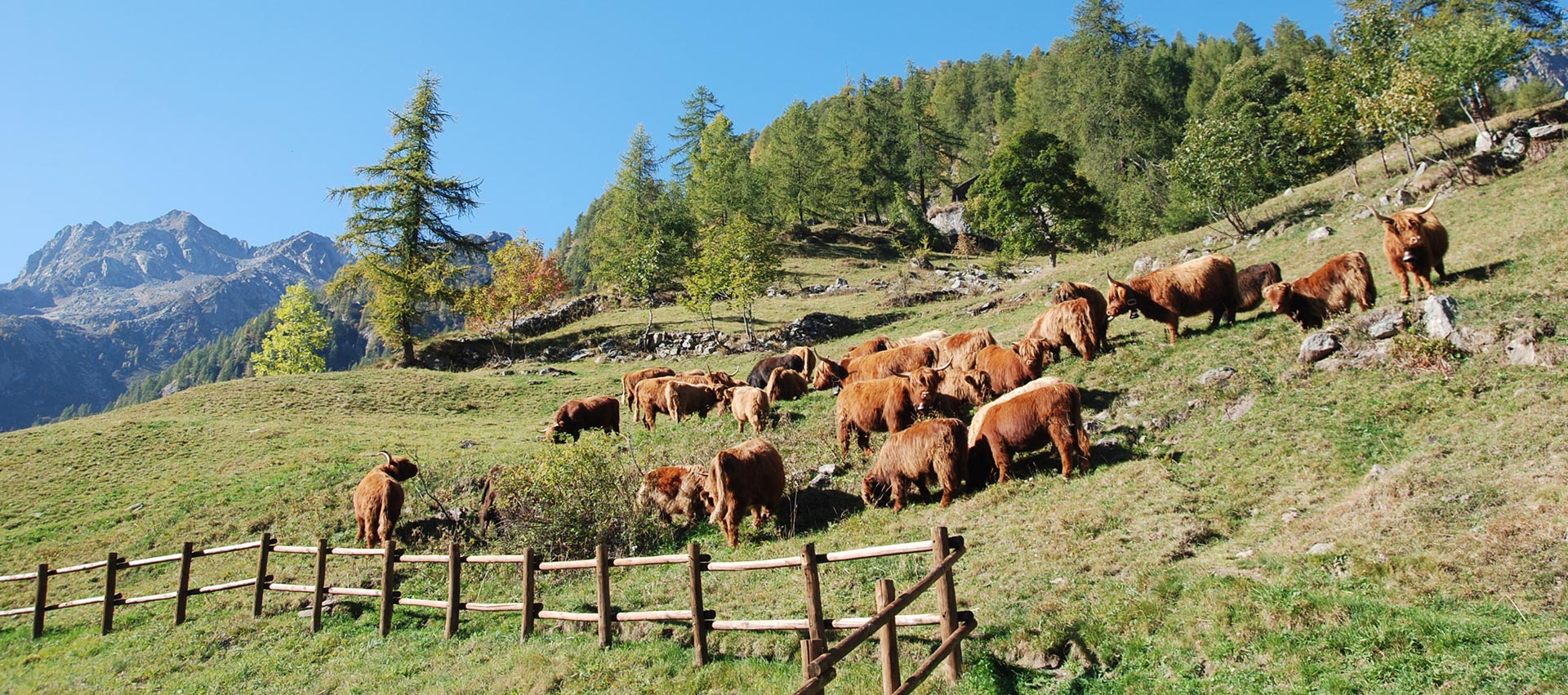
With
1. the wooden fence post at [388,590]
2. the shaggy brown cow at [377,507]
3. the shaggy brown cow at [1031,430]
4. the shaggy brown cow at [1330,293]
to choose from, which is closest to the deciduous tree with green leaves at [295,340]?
the shaggy brown cow at [377,507]

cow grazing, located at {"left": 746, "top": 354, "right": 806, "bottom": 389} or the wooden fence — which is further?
cow grazing, located at {"left": 746, "top": 354, "right": 806, "bottom": 389}

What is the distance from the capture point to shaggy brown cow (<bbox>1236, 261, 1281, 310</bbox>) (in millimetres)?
17891

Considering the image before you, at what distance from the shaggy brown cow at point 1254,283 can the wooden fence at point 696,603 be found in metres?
12.3

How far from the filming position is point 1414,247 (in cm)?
1520

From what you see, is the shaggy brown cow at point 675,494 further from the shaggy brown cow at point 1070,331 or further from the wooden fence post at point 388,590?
the shaggy brown cow at point 1070,331

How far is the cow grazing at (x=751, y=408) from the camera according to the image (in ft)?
62.2

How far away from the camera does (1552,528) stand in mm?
6738

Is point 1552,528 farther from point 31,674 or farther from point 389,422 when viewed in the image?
point 389,422

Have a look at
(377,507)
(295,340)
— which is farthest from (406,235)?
(377,507)

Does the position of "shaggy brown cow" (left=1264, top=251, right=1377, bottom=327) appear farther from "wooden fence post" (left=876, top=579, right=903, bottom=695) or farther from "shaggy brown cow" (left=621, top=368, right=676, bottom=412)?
"shaggy brown cow" (left=621, top=368, right=676, bottom=412)

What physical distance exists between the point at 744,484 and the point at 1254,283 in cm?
1338

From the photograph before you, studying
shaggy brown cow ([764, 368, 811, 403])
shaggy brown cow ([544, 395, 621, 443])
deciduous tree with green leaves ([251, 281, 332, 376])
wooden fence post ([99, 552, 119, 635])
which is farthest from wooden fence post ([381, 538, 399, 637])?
deciduous tree with green leaves ([251, 281, 332, 376])

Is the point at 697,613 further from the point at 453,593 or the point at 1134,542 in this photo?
the point at 1134,542

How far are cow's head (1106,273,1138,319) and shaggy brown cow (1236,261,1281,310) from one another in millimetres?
2494
